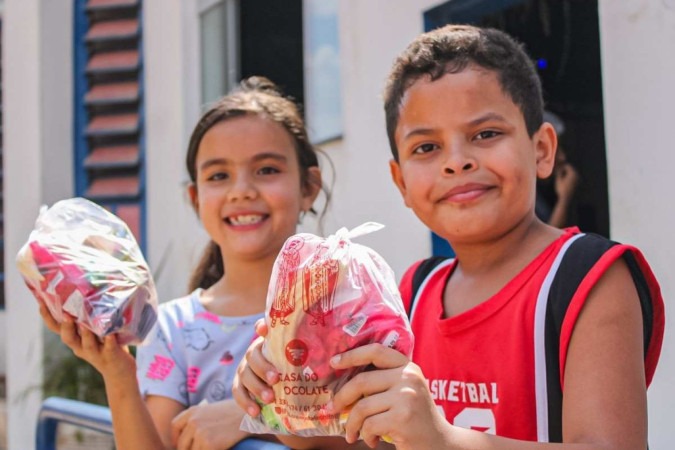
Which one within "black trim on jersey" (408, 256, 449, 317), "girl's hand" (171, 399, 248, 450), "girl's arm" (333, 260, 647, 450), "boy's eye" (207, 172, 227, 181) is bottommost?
"girl's hand" (171, 399, 248, 450)

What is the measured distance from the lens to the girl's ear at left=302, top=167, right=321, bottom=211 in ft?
8.23

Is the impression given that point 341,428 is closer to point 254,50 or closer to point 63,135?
point 254,50

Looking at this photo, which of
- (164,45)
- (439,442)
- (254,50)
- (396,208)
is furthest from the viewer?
(164,45)

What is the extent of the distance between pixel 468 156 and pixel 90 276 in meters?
0.84

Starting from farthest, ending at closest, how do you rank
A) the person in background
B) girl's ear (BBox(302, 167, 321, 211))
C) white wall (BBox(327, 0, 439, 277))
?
1. the person in background
2. white wall (BBox(327, 0, 439, 277))
3. girl's ear (BBox(302, 167, 321, 211))

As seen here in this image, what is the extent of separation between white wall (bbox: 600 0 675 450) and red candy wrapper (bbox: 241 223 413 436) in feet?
5.81

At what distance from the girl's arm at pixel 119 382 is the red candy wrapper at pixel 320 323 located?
663 mm

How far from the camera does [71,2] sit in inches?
265

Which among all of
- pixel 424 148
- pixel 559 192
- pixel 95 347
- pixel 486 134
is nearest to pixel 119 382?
pixel 95 347

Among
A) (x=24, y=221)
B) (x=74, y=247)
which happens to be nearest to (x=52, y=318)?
(x=74, y=247)

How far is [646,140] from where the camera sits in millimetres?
2877

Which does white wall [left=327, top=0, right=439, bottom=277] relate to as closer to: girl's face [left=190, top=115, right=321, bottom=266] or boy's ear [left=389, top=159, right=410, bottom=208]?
girl's face [left=190, top=115, right=321, bottom=266]

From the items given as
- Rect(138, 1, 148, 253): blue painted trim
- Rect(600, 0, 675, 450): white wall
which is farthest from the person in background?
Rect(138, 1, 148, 253): blue painted trim

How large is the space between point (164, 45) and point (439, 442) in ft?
17.9
